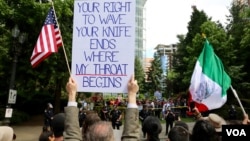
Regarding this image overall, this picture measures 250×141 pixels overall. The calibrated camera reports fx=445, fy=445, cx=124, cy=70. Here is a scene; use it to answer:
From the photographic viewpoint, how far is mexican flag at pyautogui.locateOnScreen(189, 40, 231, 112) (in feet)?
25.2

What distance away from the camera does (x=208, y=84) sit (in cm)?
792

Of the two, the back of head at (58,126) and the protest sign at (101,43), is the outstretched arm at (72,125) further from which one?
the protest sign at (101,43)

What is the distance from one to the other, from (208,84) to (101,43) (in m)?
3.02

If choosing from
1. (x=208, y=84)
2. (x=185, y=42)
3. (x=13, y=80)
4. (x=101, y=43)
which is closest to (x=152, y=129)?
(x=101, y=43)

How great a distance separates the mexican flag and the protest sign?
8.64ft

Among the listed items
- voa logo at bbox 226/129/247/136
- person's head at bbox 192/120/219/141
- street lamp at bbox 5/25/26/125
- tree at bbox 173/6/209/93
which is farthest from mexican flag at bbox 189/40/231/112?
tree at bbox 173/6/209/93

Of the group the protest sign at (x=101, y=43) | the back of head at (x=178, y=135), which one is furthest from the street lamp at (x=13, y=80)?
the back of head at (x=178, y=135)

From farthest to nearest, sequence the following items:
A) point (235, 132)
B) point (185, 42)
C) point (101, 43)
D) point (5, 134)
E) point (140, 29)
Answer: point (140, 29) → point (185, 42) → point (101, 43) → point (5, 134) → point (235, 132)

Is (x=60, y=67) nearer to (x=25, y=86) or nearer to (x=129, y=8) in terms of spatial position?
(x=25, y=86)

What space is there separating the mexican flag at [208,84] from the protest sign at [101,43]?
104 inches

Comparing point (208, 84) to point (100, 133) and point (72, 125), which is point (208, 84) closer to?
point (72, 125)

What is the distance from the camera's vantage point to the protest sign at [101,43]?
5.47m

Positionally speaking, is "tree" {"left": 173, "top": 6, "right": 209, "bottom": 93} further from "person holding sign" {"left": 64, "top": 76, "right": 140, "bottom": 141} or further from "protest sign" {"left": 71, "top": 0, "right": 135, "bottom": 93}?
"person holding sign" {"left": 64, "top": 76, "right": 140, "bottom": 141}

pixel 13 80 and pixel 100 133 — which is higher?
pixel 13 80
